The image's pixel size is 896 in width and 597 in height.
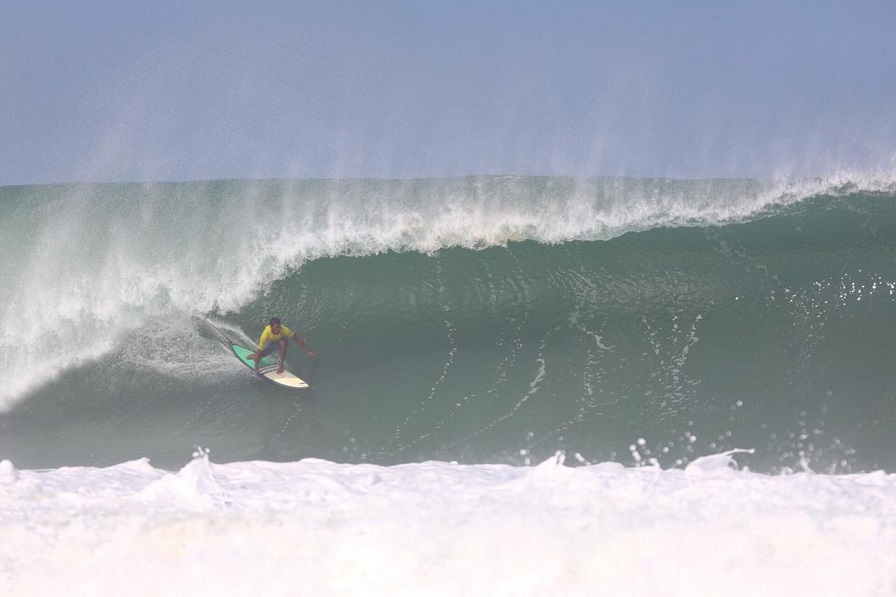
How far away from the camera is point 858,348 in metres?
9.16

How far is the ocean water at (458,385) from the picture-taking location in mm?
4797

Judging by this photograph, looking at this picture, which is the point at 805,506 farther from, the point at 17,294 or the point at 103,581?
the point at 17,294

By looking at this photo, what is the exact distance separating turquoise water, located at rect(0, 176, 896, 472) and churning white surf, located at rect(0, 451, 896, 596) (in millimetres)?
2213

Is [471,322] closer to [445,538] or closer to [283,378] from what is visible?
[283,378]

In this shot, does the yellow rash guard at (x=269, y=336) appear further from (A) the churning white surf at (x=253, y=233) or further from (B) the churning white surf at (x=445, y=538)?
(B) the churning white surf at (x=445, y=538)

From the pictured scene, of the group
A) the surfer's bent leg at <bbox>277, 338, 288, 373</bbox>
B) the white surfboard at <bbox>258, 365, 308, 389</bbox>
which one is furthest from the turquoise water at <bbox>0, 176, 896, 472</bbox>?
the surfer's bent leg at <bbox>277, 338, 288, 373</bbox>

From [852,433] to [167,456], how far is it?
627 centimetres

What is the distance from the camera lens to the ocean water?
480 cm

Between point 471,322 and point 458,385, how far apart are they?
1.48 meters

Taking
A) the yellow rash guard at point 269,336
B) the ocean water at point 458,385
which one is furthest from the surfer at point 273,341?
the ocean water at point 458,385

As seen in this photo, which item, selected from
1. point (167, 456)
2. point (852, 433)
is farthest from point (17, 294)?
point (852, 433)

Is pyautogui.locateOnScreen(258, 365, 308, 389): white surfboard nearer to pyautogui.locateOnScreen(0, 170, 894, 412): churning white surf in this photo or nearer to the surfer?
the surfer

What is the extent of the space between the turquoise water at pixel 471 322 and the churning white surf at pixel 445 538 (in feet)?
7.26

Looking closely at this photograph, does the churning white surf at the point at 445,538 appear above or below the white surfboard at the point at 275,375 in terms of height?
below
